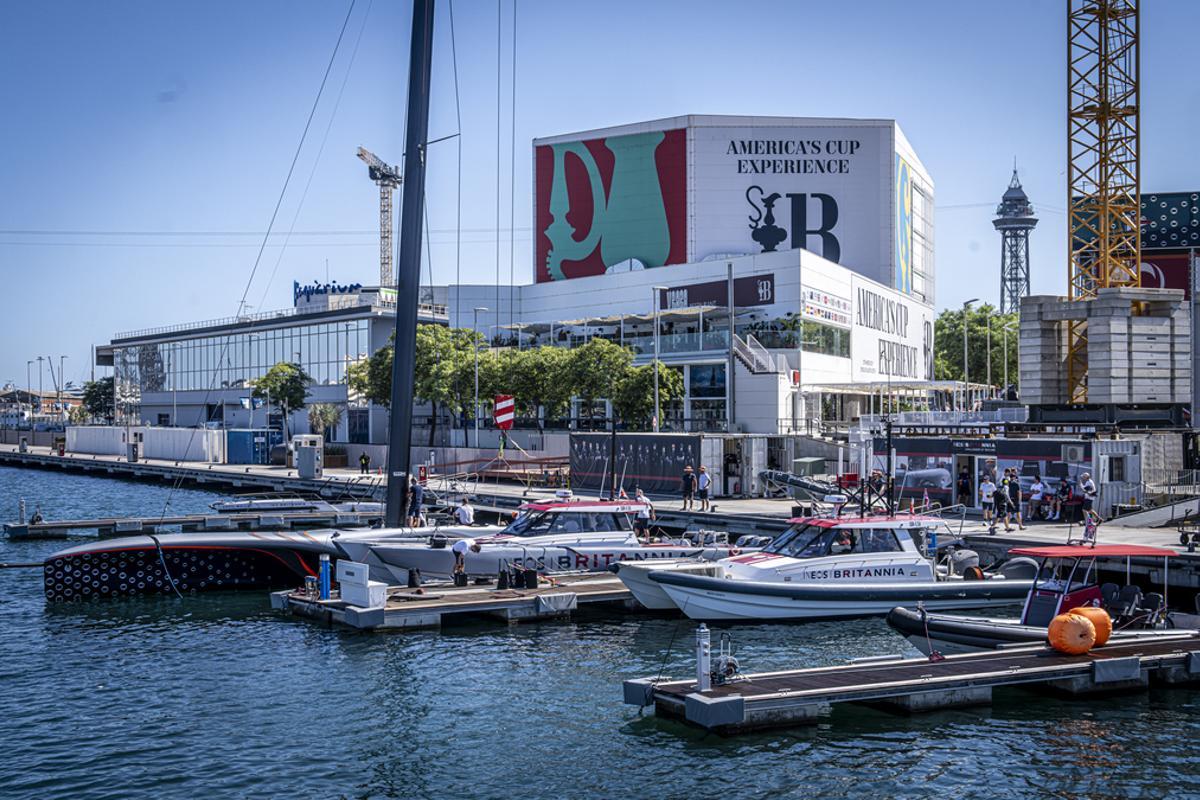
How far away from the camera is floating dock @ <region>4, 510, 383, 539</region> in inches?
1652

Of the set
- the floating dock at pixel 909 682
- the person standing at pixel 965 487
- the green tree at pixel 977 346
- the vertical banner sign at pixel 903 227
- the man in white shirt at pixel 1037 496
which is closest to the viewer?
the floating dock at pixel 909 682

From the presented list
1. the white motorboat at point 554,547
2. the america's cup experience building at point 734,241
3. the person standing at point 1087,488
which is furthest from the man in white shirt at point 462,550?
the america's cup experience building at point 734,241

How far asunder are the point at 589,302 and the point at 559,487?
36.9 metres

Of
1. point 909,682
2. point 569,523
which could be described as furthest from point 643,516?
point 909,682

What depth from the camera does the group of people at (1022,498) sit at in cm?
3225

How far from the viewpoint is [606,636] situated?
2388 cm

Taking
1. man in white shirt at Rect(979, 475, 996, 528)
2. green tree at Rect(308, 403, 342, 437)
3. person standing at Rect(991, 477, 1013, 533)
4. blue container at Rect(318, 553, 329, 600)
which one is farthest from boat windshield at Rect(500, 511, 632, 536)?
green tree at Rect(308, 403, 342, 437)

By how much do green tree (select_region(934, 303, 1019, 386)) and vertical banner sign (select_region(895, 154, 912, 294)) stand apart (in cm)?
865

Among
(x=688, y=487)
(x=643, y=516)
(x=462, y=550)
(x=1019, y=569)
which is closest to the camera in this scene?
(x=1019, y=569)

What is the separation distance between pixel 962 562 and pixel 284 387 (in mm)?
72782

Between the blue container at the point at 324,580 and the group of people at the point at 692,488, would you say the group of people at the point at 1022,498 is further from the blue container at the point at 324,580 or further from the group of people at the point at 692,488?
the blue container at the point at 324,580

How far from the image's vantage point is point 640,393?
58.7 m

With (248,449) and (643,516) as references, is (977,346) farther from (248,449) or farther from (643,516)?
(643,516)

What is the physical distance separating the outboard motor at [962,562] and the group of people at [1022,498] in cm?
653
